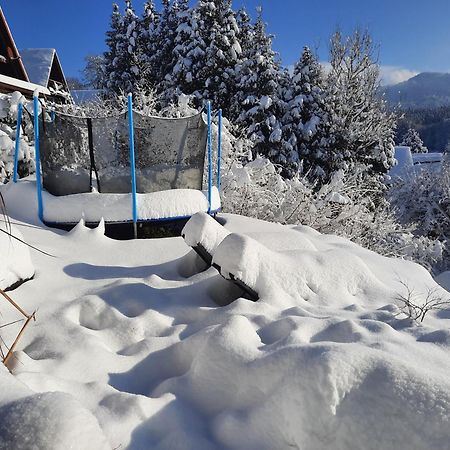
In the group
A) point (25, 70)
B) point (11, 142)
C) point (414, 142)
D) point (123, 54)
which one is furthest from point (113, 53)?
point (414, 142)

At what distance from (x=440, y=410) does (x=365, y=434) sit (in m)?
0.31

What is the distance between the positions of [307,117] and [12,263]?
16752mm

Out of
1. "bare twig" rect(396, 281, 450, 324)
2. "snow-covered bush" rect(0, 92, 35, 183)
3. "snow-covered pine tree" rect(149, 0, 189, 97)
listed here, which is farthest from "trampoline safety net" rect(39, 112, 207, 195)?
"snow-covered pine tree" rect(149, 0, 189, 97)

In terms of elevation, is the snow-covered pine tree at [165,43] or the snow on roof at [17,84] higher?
the snow-covered pine tree at [165,43]

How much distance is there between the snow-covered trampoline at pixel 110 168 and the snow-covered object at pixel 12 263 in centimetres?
204

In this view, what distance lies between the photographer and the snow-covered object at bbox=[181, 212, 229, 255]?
359 cm

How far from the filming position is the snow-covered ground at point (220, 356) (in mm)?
1570

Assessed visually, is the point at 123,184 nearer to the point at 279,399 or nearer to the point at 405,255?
the point at 279,399

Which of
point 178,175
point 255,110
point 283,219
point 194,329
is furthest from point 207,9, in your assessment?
point 194,329

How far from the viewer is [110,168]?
5.69 metres

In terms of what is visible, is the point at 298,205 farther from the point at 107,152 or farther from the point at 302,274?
the point at 302,274

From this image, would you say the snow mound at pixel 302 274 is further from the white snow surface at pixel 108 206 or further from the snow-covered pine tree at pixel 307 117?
the snow-covered pine tree at pixel 307 117

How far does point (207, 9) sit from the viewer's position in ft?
63.1

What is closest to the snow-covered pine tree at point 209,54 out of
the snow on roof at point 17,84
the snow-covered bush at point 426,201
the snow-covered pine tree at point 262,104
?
the snow-covered pine tree at point 262,104
